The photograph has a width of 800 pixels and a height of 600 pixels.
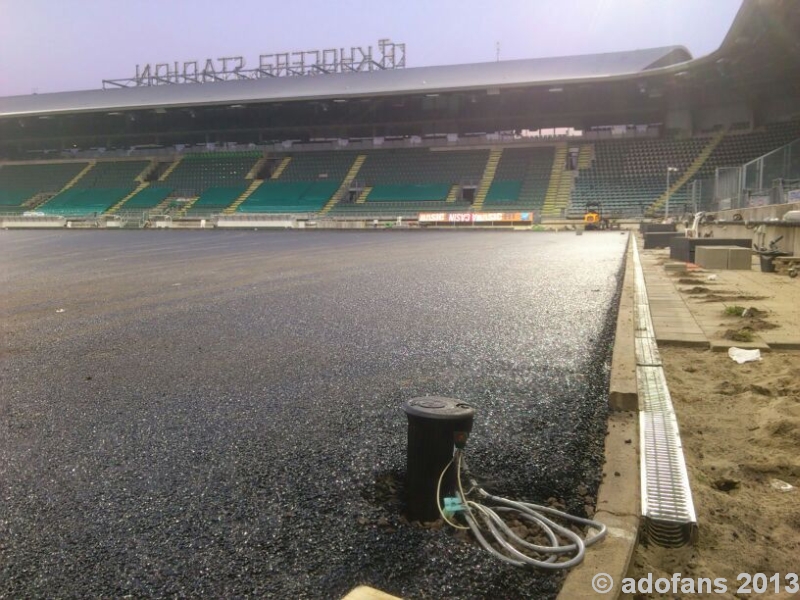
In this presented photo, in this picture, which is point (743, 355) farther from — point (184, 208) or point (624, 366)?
point (184, 208)

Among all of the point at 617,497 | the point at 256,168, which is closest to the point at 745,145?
the point at 256,168

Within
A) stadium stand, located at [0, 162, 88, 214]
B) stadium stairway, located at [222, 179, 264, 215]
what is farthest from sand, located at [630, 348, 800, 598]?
stadium stand, located at [0, 162, 88, 214]

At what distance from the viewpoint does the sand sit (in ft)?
6.13

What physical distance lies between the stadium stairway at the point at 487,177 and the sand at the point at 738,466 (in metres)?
37.2

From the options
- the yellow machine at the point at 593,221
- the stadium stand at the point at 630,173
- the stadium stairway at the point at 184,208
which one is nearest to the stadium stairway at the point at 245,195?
the stadium stairway at the point at 184,208

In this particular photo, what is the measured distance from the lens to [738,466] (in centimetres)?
255

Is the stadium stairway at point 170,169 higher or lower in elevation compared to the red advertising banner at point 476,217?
higher

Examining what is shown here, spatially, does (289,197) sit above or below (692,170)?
below

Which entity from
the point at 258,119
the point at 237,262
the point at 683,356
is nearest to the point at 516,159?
the point at 258,119

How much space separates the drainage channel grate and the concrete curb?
0.04m

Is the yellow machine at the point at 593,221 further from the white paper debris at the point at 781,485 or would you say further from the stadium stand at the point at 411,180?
the white paper debris at the point at 781,485

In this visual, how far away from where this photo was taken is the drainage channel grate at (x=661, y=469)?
1978 millimetres

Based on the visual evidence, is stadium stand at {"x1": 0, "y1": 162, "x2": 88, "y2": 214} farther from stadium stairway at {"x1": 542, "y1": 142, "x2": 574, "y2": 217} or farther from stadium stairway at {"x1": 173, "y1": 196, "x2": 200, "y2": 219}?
stadium stairway at {"x1": 542, "y1": 142, "x2": 574, "y2": 217}

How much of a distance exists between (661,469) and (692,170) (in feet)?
133
